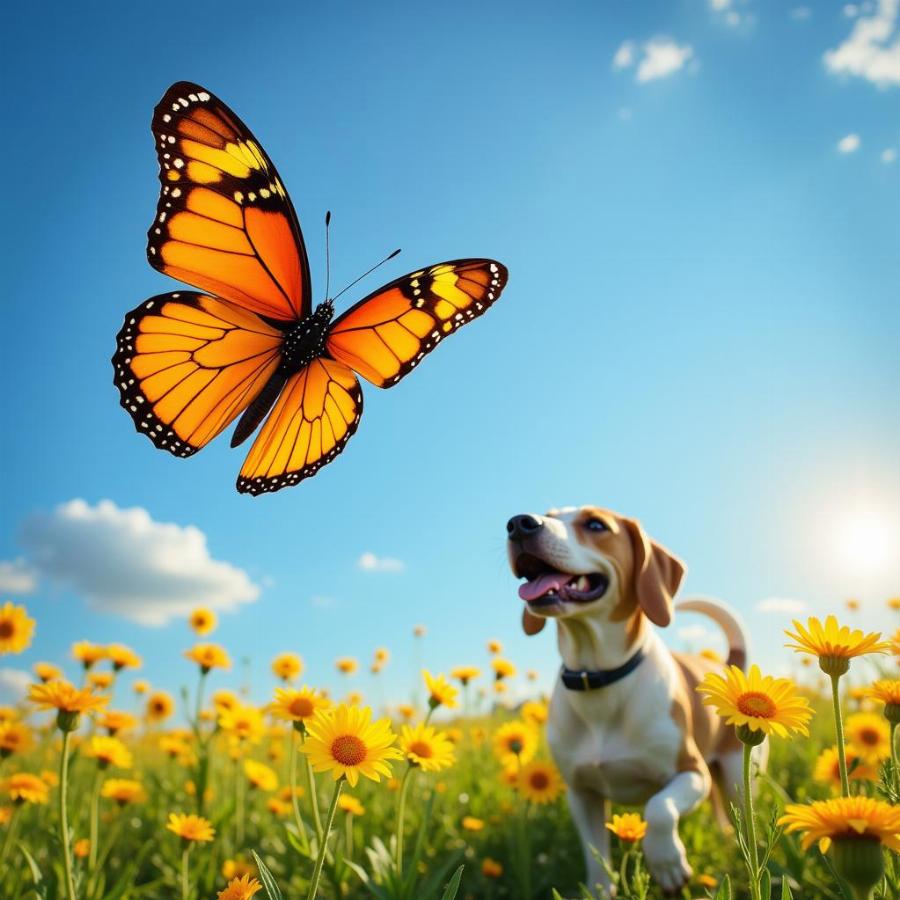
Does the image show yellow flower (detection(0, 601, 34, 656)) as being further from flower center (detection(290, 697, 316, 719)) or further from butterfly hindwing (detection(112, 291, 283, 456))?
flower center (detection(290, 697, 316, 719))

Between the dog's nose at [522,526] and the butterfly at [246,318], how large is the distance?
2.50 feet

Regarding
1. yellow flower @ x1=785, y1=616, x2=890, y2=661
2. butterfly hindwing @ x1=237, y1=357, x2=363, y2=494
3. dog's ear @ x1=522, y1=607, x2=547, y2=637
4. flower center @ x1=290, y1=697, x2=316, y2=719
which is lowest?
flower center @ x1=290, y1=697, x2=316, y2=719

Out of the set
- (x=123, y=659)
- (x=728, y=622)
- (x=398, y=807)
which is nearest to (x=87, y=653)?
(x=123, y=659)

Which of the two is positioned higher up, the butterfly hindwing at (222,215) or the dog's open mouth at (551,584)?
the butterfly hindwing at (222,215)

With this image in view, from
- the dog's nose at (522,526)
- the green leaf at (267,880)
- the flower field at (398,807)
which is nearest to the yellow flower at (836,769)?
the flower field at (398,807)

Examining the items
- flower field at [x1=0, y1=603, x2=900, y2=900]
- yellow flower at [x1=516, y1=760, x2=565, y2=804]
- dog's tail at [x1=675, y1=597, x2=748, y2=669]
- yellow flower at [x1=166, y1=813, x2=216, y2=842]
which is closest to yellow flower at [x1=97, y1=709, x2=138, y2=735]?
flower field at [x1=0, y1=603, x2=900, y2=900]

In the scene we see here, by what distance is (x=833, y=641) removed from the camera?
1.55m

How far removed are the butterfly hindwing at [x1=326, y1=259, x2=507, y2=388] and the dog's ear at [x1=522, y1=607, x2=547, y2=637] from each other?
110cm

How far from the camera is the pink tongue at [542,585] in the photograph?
284 centimetres

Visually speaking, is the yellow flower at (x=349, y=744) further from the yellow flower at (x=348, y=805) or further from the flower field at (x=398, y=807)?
the yellow flower at (x=348, y=805)

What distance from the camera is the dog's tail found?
368 centimetres

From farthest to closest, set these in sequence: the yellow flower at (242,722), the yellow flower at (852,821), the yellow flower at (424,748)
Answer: the yellow flower at (242,722), the yellow flower at (424,748), the yellow flower at (852,821)

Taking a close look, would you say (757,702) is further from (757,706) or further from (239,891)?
(239,891)

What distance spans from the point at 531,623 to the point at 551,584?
0.45 metres
